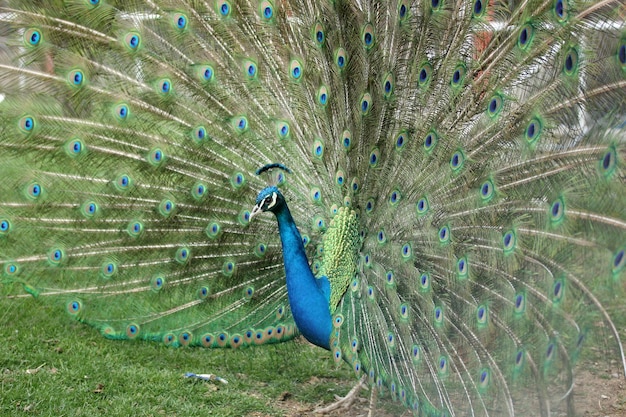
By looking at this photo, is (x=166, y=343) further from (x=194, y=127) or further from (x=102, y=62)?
(x=102, y=62)

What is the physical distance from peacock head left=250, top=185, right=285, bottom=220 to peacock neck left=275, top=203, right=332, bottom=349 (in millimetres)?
41

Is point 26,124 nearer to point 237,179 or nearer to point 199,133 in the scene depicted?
point 199,133

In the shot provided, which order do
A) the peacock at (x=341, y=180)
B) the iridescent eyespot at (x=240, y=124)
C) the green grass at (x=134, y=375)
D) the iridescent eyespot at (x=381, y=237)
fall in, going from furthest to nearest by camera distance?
1. the green grass at (x=134, y=375)
2. the iridescent eyespot at (x=240, y=124)
3. the iridescent eyespot at (x=381, y=237)
4. the peacock at (x=341, y=180)

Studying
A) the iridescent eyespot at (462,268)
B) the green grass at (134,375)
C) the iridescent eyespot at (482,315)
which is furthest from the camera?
the green grass at (134,375)

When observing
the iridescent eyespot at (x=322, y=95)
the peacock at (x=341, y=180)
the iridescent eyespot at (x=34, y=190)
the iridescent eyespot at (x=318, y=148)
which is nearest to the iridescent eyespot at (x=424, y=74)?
the peacock at (x=341, y=180)

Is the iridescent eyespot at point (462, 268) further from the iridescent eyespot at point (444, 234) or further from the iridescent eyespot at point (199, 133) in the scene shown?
the iridescent eyespot at point (199, 133)

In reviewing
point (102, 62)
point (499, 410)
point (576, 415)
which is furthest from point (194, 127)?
point (576, 415)

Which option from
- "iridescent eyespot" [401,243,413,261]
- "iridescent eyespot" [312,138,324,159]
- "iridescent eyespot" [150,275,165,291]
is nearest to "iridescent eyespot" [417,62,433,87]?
"iridescent eyespot" [312,138,324,159]

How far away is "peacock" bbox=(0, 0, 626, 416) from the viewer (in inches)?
85.3

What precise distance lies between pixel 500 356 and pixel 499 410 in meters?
0.19

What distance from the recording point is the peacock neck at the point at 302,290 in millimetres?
3000

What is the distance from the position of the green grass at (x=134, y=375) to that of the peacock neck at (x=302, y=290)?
2.24 ft

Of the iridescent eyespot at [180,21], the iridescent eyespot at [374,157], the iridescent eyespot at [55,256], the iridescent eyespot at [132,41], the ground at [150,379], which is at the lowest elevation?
the ground at [150,379]

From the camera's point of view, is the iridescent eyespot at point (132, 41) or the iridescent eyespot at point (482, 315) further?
the iridescent eyespot at point (132, 41)
